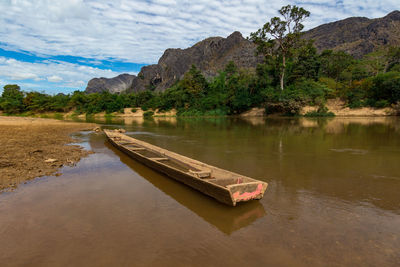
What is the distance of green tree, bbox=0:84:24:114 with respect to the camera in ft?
170

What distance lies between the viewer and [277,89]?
38.6 meters

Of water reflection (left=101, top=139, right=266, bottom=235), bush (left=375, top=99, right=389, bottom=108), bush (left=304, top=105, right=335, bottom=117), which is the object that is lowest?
water reflection (left=101, top=139, right=266, bottom=235)

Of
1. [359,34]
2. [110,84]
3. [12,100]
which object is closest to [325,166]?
[12,100]

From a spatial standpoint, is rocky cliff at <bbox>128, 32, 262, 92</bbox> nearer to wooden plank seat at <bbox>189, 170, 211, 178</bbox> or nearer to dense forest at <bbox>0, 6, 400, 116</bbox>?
dense forest at <bbox>0, 6, 400, 116</bbox>

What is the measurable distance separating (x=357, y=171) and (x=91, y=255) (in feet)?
23.1

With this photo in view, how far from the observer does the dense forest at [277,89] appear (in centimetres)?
3381

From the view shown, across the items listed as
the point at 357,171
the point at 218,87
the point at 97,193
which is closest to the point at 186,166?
the point at 97,193

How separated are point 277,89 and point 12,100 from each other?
58.6m

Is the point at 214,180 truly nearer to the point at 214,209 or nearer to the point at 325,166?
the point at 214,209

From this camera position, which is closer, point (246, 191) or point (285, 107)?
point (246, 191)

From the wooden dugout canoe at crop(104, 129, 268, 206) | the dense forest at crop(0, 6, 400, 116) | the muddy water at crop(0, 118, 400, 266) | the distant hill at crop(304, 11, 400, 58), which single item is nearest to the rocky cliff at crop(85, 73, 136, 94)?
the dense forest at crop(0, 6, 400, 116)

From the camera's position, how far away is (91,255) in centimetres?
299

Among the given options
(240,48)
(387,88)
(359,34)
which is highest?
(359,34)

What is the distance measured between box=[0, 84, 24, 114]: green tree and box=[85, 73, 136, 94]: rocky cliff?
3035 inches
